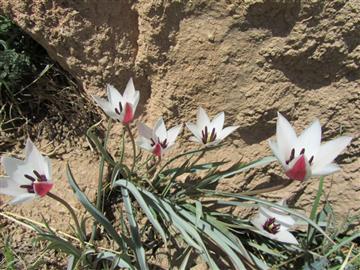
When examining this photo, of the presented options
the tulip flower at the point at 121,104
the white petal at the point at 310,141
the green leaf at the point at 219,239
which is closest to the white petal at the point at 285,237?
the green leaf at the point at 219,239

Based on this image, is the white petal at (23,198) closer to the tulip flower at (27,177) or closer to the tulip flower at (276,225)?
the tulip flower at (27,177)

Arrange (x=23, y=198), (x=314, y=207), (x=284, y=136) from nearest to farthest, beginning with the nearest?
(x=23, y=198) → (x=284, y=136) → (x=314, y=207)

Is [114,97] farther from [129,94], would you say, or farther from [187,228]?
[187,228]

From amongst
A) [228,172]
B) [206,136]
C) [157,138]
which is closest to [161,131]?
[157,138]

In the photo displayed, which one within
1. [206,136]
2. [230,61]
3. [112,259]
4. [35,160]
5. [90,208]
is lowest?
[112,259]

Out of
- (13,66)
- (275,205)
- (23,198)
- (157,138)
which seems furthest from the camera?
(13,66)

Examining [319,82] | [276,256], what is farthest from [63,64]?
[276,256]

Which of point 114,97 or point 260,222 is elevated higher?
point 114,97

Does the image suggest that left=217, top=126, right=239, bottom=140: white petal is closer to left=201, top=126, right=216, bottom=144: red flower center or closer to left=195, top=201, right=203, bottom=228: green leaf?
left=201, top=126, right=216, bottom=144: red flower center
